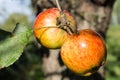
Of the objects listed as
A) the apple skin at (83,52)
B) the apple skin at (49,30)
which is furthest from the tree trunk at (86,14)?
the apple skin at (83,52)

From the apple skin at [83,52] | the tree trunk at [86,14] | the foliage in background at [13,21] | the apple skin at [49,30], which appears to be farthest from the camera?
the foliage in background at [13,21]

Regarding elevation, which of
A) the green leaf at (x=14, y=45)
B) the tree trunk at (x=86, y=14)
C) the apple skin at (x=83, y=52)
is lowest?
the tree trunk at (x=86, y=14)

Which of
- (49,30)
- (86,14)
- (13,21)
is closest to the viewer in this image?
(49,30)

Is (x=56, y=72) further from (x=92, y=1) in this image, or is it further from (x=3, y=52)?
(x=3, y=52)

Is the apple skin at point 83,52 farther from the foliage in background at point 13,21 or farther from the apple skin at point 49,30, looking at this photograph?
the foliage in background at point 13,21

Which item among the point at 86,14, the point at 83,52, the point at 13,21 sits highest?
the point at 83,52

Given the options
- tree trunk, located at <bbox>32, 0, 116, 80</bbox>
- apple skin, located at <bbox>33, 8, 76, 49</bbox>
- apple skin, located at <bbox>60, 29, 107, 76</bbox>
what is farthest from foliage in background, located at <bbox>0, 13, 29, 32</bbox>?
apple skin, located at <bbox>60, 29, 107, 76</bbox>

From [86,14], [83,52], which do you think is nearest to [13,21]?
[86,14]

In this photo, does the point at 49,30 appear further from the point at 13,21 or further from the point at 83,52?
the point at 13,21
